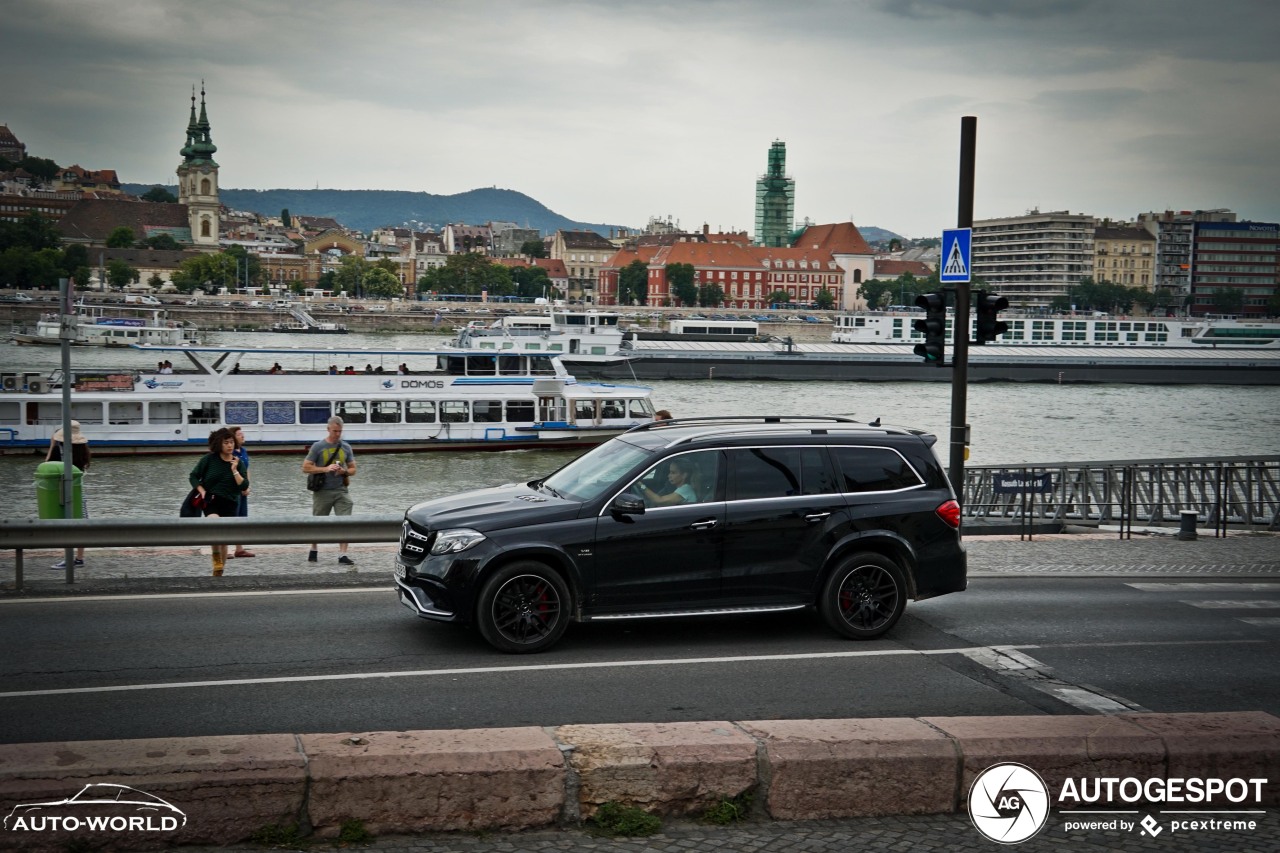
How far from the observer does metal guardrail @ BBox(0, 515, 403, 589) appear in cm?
1062

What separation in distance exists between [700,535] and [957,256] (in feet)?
22.7

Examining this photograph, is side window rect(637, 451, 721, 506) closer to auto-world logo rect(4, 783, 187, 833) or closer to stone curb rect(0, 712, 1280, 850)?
stone curb rect(0, 712, 1280, 850)

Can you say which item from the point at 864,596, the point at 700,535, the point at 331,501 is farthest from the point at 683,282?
the point at 700,535

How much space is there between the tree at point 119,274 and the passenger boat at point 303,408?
16149cm

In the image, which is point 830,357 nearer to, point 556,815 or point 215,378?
point 215,378

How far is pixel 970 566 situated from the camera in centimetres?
1353

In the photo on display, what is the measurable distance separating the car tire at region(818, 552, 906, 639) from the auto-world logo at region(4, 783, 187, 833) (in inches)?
220

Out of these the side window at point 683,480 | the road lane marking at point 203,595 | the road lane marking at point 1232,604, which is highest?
the side window at point 683,480

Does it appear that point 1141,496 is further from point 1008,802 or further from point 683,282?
point 683,282

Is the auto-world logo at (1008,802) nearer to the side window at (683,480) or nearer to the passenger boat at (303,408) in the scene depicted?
the side window at (683,480)

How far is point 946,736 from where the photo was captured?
19.1 feet

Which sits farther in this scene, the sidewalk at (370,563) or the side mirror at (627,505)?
the sidewalk at (370,563)

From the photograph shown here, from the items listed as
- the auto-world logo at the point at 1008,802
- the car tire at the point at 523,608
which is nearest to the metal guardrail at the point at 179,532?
the car tire at the point at 523,608

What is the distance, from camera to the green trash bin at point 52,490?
12.8m
